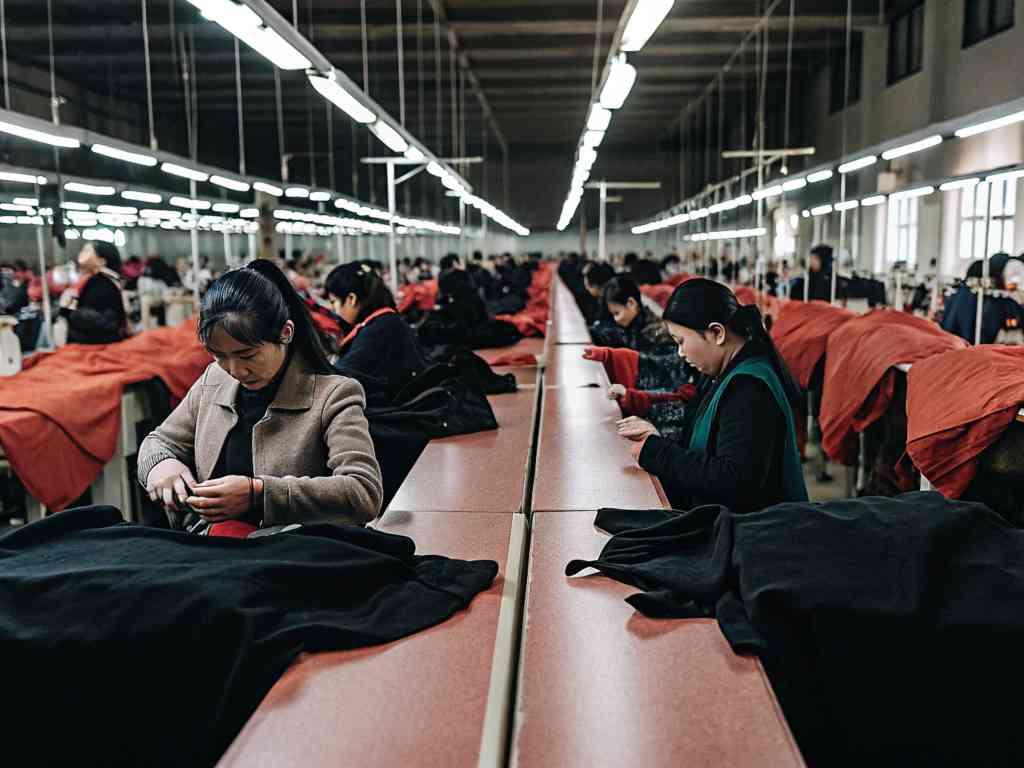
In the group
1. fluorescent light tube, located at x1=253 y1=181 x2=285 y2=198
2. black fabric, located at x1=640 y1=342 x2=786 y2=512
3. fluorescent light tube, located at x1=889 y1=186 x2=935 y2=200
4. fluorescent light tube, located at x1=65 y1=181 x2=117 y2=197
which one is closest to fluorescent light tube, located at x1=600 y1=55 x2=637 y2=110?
fluorescent light tube, located at x1=889 y1=186 x2=935 y2=200

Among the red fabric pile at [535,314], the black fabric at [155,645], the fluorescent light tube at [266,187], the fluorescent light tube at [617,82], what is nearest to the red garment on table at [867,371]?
the fluorescent light tube at [617,82]

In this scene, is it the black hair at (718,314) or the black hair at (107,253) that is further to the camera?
the black hair at (107,253)

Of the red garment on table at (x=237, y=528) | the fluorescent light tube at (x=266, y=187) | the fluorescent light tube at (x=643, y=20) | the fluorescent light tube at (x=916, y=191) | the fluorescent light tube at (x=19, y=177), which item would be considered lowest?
the red garment on table at (x=237, y=528)

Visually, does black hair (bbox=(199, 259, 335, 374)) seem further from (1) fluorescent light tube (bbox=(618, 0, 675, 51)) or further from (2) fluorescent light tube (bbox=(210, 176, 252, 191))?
(2) fluorescent light tube (bbox=(210, 176, 252, 191))

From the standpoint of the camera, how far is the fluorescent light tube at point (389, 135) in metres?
7.29

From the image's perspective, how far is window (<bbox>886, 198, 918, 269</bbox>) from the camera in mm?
14738

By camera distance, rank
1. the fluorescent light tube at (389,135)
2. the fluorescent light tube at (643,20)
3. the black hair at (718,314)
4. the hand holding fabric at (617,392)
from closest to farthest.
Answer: the black hair at (718,314) < the hand holding fabric at (617,392) < the fluorescent light tube at (643,20) < the fluorescent light tube at (389,135)

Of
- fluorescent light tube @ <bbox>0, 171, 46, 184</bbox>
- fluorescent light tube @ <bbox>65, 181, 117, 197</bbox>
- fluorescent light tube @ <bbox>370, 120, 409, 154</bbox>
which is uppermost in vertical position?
fluorescent light tube @ <bbox>370, 120, 409, 154</bbox>

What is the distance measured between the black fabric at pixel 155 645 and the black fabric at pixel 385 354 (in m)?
2.74

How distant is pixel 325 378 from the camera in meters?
2.58

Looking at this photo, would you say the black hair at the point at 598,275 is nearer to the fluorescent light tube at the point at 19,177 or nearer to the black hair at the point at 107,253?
the black hair at the point at 107,253

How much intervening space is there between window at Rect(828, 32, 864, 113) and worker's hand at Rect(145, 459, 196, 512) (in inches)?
626

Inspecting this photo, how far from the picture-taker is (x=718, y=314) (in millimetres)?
3059

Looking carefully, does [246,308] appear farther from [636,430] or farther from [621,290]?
[621,290]
